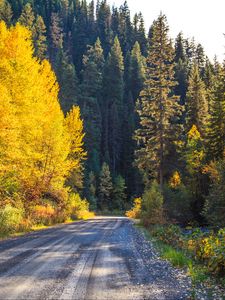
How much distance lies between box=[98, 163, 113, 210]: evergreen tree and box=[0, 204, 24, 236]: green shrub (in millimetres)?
53079

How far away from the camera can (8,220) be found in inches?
708

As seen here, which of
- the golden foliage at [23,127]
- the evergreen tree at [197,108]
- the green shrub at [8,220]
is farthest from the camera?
the evergreen tree at [197,108]

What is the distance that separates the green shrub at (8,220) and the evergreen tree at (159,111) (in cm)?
1803

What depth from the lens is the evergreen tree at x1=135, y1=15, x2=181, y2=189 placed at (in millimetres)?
35719

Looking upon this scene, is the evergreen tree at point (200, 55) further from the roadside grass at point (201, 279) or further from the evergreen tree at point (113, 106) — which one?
the roadside grass at point (201, 279)

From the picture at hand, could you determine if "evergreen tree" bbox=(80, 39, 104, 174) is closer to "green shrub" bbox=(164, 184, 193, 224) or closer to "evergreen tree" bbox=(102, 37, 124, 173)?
"evergreen tree" bbox=(102, 37, 124, 173)

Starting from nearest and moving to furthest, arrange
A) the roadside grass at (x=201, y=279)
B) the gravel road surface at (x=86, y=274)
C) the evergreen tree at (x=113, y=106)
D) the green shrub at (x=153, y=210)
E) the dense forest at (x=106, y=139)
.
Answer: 1. the gravel road surface at (x=86, y=274)
2. the roadside grass at (x=201, y=279)
3. the dense forest at (x=106, y=139)
4. the green shrub at (x=153, y=210)
5. the evergreen tree at (x=113, y=106)

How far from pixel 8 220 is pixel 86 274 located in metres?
10.4

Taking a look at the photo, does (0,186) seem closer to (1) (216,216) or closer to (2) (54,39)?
(1) (216,216)

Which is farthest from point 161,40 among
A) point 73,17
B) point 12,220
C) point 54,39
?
point 73,17

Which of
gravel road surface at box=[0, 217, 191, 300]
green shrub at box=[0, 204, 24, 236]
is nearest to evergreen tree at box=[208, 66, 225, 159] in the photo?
green shrub at box=[0, 204, 24, 236]

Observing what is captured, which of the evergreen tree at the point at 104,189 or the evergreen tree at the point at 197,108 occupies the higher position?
the evergreen tree at the point at 197,108

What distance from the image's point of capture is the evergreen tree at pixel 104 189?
72812 mm

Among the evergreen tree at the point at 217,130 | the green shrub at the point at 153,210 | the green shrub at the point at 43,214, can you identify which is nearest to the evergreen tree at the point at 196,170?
the evergreen tree at the point at 217,130
